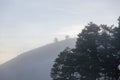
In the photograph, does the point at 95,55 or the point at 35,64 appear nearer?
the point at 95,55

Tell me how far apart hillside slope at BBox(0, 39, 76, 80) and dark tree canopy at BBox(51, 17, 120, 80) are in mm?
98907

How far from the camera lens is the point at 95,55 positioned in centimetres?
3578

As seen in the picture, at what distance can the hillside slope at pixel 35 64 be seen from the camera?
14680cm

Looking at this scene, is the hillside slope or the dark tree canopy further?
the hillside slope

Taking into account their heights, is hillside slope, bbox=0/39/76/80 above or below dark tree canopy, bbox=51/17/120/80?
above

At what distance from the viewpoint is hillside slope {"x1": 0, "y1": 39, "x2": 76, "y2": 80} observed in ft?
482

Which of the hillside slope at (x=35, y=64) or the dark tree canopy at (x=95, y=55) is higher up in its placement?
the hillside slope at (x=35, y=64)

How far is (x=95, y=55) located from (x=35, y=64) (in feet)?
423

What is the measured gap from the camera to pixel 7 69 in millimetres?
172500

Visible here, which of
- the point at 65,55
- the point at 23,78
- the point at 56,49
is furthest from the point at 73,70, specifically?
the point at 56,49

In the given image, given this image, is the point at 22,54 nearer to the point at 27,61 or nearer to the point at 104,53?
the point at 27,61

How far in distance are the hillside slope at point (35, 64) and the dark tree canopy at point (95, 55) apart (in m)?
98.9

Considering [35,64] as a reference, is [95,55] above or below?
below

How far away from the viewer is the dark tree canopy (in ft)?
116
